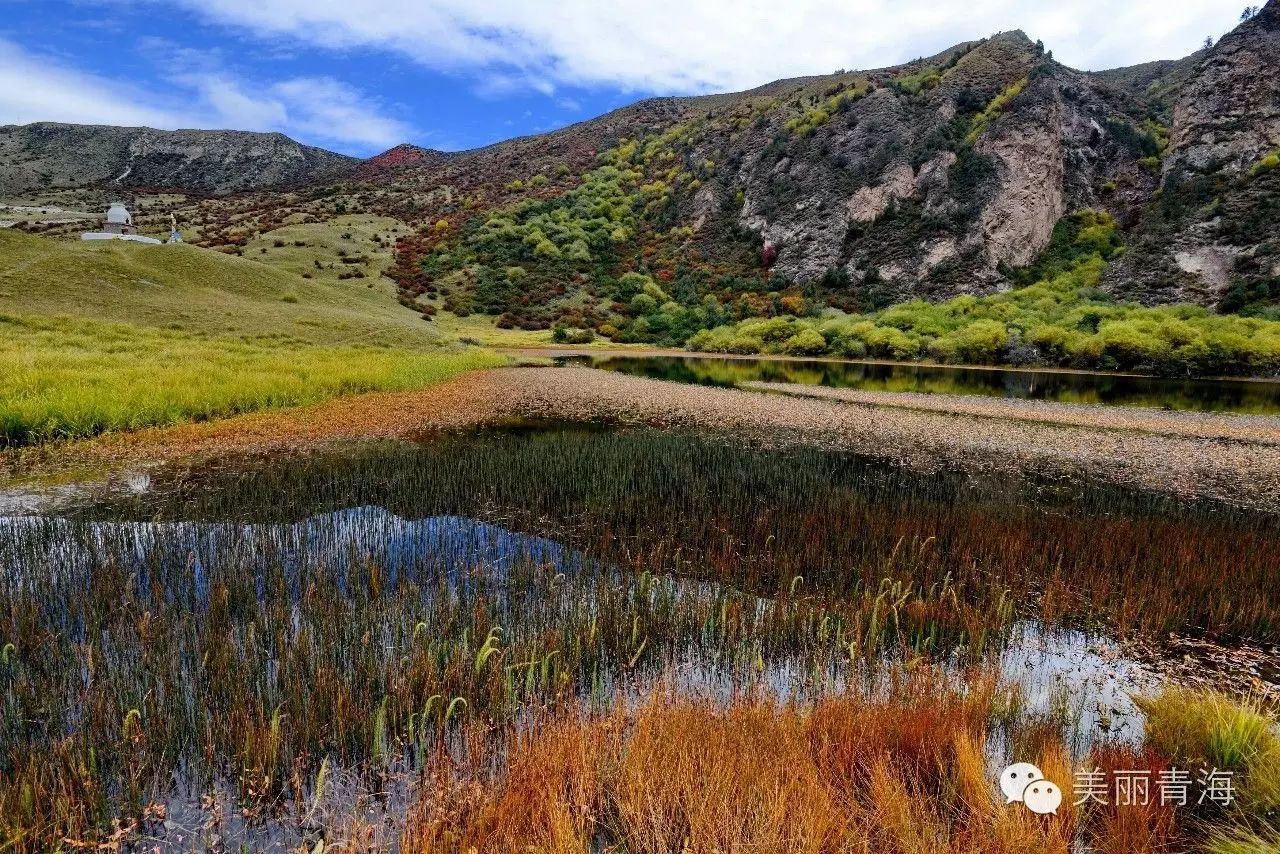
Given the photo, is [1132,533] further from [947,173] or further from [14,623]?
[947,173]

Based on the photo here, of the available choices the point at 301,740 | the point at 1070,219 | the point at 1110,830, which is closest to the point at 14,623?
the point at 301,740

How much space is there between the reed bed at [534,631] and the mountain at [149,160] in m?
126

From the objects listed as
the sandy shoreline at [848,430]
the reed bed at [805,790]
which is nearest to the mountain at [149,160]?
the sandy shoreline at [848,430]

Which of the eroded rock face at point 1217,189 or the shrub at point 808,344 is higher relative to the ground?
the eroded rock face at point 1217,189

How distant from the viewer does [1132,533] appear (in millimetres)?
8680

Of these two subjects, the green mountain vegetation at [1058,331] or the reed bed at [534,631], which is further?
the green mountain vegetation at [1058,331]

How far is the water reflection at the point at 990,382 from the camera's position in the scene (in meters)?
26.2

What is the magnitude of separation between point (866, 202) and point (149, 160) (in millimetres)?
124882

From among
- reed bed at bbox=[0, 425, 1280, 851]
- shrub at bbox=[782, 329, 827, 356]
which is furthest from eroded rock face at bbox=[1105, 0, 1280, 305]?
reed bed at bbox=[0, 425, 1280, 851]

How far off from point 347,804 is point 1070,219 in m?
92.1

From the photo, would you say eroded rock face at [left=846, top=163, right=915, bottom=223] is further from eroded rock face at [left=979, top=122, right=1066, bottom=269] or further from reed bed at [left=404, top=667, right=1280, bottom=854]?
reed bed at [left=404, top=667, right=1280, bottom=854]

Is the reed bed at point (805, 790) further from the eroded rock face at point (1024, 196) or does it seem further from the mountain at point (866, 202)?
the eroded rock face at point (1024, 196)

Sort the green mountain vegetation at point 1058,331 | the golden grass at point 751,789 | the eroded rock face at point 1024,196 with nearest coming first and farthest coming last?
1. the golden grass at point 751,789
2. the green mountain vegetation at point 1058,331
3. the eroded rock face at point 1024,196

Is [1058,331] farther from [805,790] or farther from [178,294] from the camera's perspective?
[178,294]
